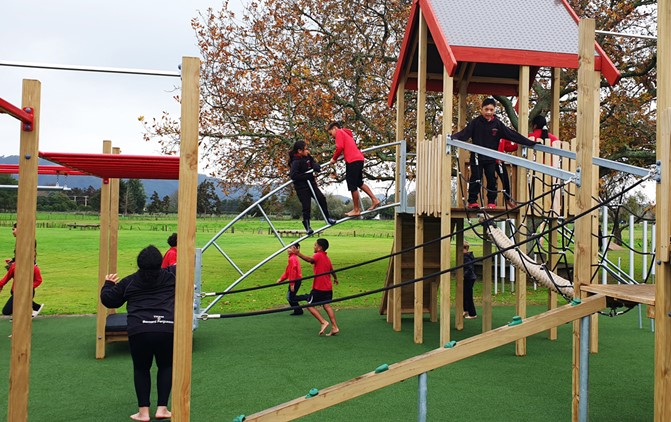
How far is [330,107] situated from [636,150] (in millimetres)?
9201

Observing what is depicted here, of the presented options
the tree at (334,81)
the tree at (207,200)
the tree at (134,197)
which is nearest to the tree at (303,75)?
the tree at (334,81)

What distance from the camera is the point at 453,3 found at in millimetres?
10617

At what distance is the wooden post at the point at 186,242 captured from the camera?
4.07 meters

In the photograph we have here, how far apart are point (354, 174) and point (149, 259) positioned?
4.96 metres

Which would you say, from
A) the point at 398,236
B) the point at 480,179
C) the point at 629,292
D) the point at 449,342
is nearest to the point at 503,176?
the point at 480,179

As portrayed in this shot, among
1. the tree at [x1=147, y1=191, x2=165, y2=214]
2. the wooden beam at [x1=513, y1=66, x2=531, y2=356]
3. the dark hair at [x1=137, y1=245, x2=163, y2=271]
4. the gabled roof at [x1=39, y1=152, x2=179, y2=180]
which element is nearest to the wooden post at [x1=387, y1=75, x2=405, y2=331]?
the wooden beam at [x1=513, y1=66, x2=531, y2=356]

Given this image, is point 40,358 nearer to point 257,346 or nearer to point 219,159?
point 257,346

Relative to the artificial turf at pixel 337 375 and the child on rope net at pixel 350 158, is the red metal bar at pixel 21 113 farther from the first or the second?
the child on rope net at pixel 350 158

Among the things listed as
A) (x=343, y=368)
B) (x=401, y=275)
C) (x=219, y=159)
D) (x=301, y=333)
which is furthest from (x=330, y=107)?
(x=343, y=368)

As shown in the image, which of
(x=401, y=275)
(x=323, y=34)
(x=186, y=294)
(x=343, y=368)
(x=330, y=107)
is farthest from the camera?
(x=323, y=34)

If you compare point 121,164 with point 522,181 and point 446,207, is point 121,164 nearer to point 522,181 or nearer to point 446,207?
point 446,207

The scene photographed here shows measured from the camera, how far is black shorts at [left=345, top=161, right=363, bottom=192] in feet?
33.3

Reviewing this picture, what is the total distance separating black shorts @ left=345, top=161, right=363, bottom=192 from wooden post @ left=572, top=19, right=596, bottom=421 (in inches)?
214

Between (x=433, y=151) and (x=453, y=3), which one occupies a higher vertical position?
(x=453, y=3)
